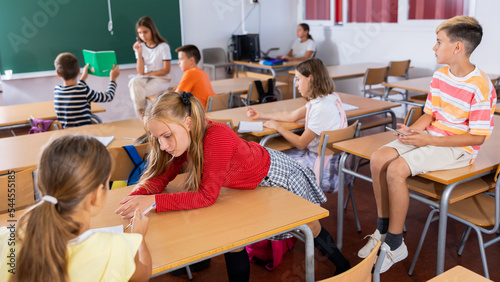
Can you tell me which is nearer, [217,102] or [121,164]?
[121,164]

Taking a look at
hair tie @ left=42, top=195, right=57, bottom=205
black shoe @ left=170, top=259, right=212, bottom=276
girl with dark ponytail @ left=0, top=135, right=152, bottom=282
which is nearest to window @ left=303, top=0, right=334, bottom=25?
black shoe @ left=170, top=259, right=212, bottom=276

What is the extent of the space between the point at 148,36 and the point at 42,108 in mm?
1564

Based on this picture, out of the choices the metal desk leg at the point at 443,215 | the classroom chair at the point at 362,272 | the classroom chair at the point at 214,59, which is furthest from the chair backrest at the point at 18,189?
the classroom chair at the point at 214,59

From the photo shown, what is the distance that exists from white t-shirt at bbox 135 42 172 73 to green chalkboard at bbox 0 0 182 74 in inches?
47.2

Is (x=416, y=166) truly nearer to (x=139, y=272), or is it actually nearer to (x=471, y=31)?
(x=471, y=31)

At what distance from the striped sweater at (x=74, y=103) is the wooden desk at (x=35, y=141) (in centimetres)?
38

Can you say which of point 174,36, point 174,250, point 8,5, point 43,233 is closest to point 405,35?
point 174,36

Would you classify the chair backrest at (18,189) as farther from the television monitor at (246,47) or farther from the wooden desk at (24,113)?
the television monitor at (246,47)

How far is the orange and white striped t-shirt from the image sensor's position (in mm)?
2166

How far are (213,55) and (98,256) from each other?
6.13m

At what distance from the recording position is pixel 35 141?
2850 millimetres

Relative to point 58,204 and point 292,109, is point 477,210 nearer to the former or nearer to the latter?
point 292,109

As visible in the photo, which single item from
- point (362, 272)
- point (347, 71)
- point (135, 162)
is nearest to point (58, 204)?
point (362, 272)

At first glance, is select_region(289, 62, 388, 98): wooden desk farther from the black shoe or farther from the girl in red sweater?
the girl in red sweater
